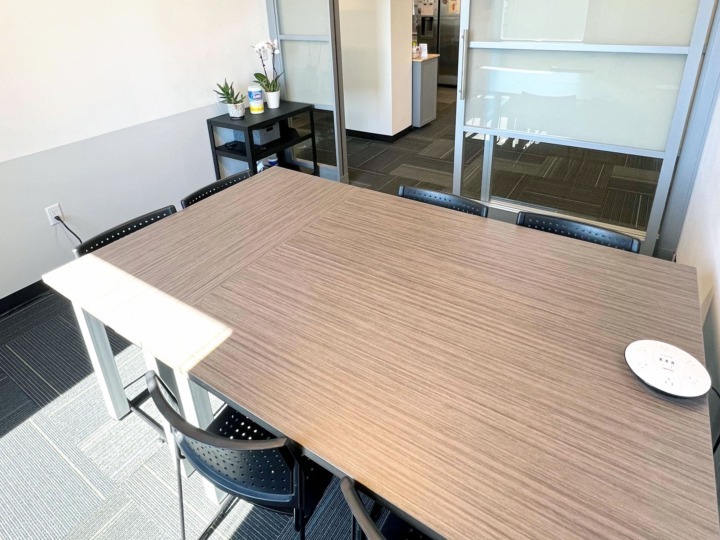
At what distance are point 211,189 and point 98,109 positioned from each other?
4.05 ft

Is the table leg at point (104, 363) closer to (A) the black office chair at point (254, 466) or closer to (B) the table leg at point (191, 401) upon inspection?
(B) the table leg at point (191, 401)

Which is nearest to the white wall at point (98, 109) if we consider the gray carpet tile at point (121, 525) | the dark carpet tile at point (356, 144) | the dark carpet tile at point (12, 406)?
the dark carpet tile at point (12, 406)

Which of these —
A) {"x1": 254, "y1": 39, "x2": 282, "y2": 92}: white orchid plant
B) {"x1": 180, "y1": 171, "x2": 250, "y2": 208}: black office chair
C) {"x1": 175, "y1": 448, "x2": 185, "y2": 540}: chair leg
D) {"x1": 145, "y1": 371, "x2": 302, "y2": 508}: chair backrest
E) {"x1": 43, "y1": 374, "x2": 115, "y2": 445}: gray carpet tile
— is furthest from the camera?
{"x1": 254, "y1": 39, "x2": 282, "y2": 92}: white orchid plant

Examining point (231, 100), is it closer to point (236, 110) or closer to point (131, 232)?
point (236, 110)

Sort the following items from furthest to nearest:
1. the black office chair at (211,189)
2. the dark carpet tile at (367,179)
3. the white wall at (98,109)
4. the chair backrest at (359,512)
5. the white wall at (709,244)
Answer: the dark carpet tile at (367,179), the white wall at (98,109), the black office chair at (211,189), the white wall at (709,244), the chair backrest at (359,512)

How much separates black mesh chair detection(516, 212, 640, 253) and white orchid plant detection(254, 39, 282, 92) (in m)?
2.69

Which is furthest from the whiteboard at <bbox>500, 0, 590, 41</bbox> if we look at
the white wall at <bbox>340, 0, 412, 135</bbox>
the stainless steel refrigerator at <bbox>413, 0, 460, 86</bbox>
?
the stainless steel refrigerator at <bbox>413, 0, 460, 86</bbox>

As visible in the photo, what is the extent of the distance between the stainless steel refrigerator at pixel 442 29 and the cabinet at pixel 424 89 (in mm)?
1419

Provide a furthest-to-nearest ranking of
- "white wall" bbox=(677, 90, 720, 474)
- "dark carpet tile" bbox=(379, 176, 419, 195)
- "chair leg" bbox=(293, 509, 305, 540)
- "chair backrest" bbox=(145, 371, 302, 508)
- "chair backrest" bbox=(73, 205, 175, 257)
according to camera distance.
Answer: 1. "dark carpet tile" bbox=(379, 176, 419, 195)
2. "chair backrest" bbox=(73, 205, 175, 257)
3. "white wall" bbox=(677, 90, 720, 474)
4. "chair leg" bbox=(293, 509, 305, 540)
5. "chair backrest" bbox=(145, 371, 302, 508)

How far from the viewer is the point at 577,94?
8.85 ft

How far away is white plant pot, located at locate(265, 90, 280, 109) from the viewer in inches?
152

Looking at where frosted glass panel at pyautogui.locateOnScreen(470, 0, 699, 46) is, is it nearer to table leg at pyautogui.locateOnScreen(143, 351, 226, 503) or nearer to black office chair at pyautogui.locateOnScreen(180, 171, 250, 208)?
black office chair at pyautogui.locateOnScreen(180, 171, 250, 208)

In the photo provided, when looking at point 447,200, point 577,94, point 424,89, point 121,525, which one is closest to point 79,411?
point 121,525

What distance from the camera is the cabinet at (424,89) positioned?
5.05 metres
